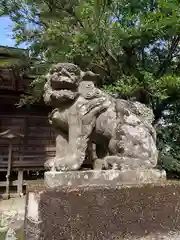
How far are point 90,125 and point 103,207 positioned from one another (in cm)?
62

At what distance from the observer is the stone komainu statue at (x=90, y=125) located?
1901 millimetres

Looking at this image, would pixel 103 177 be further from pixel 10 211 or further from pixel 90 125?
pixel 10 211

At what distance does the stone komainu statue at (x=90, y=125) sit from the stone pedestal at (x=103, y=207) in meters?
0.13

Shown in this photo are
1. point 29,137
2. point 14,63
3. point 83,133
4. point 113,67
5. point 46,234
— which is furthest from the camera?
point 29,137

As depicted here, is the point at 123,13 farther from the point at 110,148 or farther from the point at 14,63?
the point at 110,148

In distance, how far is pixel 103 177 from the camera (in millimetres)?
1807

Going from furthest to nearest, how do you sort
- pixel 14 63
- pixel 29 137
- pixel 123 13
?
pixel 29 137
pixel 14 63
pixel 123 13

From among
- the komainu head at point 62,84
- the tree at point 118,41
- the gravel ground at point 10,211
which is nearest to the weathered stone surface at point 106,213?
the komainu head at point 62,84

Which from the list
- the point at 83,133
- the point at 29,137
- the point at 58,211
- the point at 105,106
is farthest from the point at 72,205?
the point at 29,137

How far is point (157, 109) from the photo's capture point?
5.64m

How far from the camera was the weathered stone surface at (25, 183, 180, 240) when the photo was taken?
1566mm

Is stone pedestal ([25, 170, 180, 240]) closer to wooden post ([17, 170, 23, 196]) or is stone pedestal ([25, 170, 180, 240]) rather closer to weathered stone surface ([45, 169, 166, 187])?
weathered stone surface ([45, 169, 166, 187])

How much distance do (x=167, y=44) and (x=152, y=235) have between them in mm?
4921

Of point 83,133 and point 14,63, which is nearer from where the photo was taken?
point 83,133
